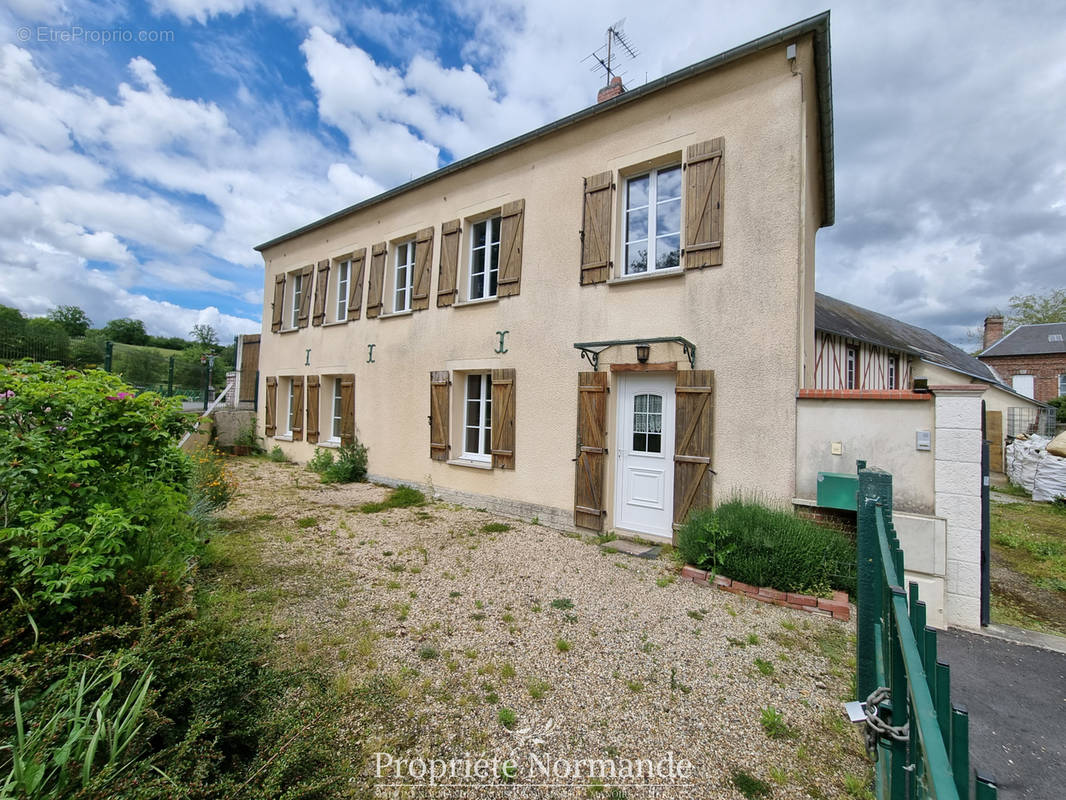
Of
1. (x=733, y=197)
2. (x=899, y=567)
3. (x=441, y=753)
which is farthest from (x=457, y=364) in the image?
(x=899, y=567)

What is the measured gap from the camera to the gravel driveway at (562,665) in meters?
2.15

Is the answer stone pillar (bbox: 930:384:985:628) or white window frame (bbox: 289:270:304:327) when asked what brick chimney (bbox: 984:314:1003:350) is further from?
white window frame (bbox: 289:270:304:327)

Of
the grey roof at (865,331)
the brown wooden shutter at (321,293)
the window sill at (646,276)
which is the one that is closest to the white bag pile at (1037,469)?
the grey roof at (865,331)

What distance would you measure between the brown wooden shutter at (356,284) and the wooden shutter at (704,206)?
6869 millimetres

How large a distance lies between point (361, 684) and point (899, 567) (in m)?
2.80

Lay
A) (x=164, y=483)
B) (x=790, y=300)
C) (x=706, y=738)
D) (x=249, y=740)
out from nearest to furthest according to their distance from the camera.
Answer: (x=249, y=740) → (x=706, y=738) → (x=164, y=483) → (x=790, y=300)

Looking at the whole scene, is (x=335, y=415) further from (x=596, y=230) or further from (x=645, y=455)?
(x=645, y=455)

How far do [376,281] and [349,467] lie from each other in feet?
12.6

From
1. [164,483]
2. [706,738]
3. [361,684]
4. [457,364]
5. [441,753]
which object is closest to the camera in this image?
[441,753]

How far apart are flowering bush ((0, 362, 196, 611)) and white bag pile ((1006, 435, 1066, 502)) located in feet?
46.5

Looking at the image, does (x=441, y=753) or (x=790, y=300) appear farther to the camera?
(x=790, y=300)

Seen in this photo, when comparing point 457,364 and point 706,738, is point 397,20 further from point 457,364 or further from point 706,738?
point 706,738

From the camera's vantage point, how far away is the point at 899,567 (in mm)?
1605

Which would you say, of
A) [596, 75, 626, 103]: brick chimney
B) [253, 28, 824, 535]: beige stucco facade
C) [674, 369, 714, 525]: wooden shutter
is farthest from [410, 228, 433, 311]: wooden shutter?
[674, 369, 714, 525]: wooden shutter
